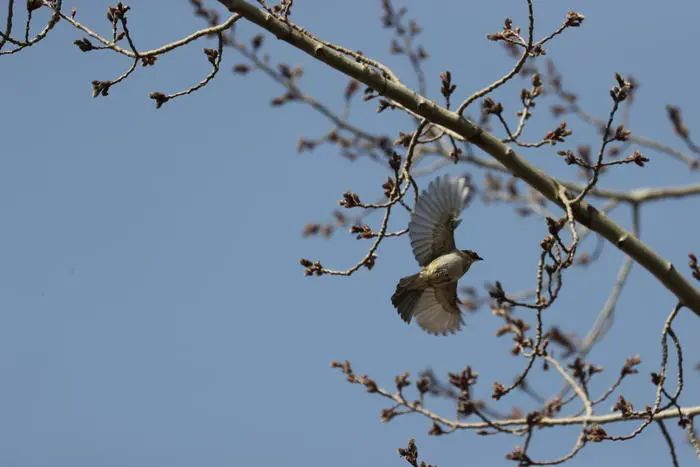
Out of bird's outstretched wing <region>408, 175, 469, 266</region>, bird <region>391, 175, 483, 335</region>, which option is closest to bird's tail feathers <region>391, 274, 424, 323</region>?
bird <region>391, 175, 483, 335</region>

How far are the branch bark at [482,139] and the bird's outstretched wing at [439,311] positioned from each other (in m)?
0.94

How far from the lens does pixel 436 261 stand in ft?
16.6

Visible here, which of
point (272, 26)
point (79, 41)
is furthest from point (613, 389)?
point (79, 41)

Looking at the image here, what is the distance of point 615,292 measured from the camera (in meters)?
6.88

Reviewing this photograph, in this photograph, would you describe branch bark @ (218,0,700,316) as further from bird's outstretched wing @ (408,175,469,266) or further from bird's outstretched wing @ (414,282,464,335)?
bird's outstretched wing @ (414,282,464,335)

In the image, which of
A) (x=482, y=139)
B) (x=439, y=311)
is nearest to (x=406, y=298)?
(x=439, y=311)

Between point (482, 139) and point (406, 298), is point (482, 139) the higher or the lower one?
the higher one

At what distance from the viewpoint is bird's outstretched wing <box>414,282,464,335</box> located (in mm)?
5410

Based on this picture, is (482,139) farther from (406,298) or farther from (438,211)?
(406,298)

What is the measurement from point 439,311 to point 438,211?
824 mm

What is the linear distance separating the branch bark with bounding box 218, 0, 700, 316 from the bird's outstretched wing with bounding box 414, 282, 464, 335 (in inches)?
37.0

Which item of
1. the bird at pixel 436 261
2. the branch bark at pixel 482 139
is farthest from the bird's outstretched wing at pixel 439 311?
the branch bark at pixel 482 139

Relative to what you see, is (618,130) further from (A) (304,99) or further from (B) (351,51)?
(A) (304,99)

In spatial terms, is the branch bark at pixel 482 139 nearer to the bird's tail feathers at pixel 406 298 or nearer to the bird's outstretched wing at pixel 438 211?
the bird's outstretched wing at pixel 438 211
